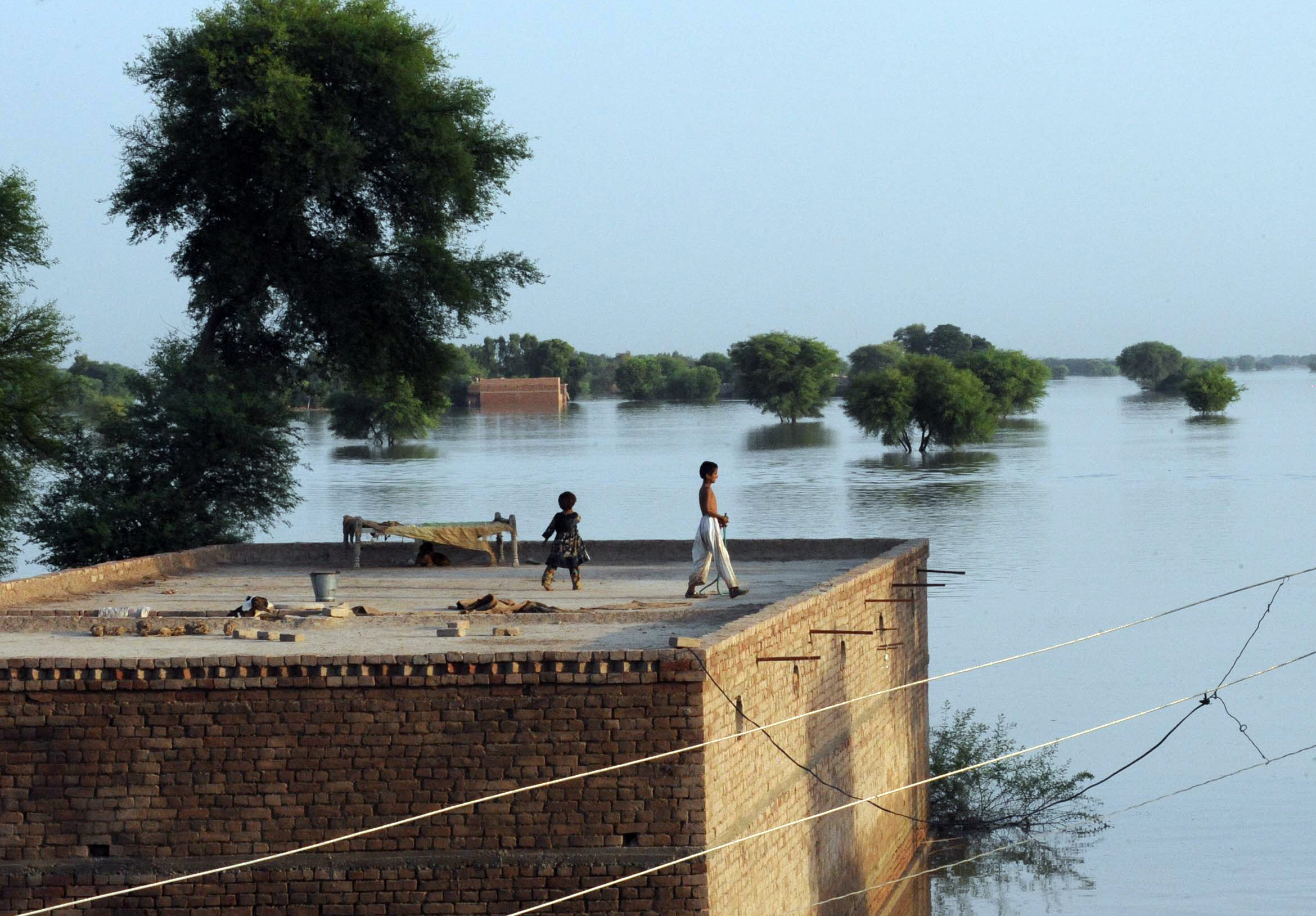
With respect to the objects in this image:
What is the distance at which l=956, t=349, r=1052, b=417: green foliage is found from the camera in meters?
121

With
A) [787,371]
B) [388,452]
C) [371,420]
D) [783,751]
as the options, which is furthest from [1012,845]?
[787,371]

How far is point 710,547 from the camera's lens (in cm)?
1332

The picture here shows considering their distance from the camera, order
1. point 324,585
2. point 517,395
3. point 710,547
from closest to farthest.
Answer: point 710,547 → point 324,585 → point 517,395

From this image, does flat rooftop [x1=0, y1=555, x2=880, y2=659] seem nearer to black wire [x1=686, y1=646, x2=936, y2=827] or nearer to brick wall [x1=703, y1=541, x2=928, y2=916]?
brick wall [x1=703, y1=541, x2=928, y2=916]

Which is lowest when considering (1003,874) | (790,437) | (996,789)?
(1003,874)

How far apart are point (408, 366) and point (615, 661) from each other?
20435mm

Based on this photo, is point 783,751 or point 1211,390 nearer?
point 783,751

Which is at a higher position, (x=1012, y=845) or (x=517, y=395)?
(x=517, y=395)

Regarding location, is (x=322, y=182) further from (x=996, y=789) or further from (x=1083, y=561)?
(x=1083, y=561)

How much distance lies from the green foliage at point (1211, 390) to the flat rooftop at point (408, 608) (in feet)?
436

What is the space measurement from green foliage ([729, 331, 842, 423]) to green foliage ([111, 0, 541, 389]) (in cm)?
11031

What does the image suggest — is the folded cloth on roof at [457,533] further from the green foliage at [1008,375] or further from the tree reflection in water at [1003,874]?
the green foliage at [1008,375]

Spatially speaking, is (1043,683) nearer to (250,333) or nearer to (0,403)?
(250,333)

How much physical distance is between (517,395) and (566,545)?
519 ft
